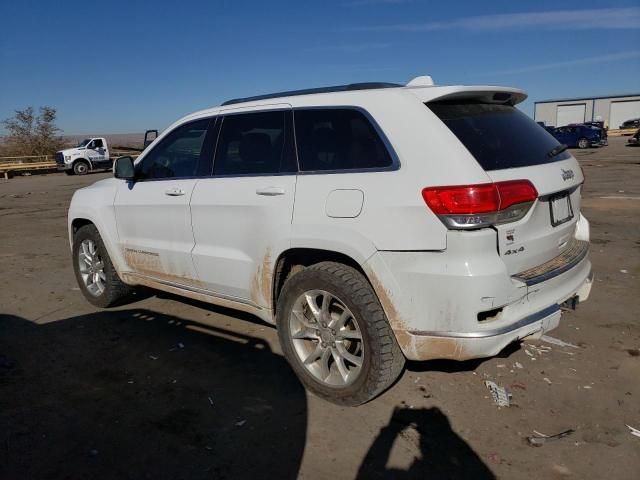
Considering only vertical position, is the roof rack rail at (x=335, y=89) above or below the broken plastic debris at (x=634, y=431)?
above

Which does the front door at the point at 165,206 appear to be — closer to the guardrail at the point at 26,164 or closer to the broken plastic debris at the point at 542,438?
the broken plastic debris at the point at 542,438

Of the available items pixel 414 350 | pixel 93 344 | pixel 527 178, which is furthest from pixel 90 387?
pixel 527 178

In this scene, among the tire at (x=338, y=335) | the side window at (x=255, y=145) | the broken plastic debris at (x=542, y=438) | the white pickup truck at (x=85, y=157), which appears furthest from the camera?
the white pickup truck at (x=85, y=157)

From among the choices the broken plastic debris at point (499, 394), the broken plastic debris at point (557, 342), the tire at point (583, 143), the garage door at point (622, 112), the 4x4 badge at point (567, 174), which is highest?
the garage door at point (622, 112)

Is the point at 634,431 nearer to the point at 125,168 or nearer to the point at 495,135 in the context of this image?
the point at 495,135

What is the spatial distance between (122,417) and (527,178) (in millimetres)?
2791

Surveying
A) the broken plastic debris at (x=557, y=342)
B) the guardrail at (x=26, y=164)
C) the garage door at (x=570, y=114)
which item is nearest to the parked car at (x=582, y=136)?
the guardrail at (x=26, y=164)

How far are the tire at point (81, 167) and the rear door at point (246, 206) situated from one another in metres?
27.3

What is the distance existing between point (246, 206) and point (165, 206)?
1015mm

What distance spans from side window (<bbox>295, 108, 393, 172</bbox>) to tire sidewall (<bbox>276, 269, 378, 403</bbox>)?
2.28ft

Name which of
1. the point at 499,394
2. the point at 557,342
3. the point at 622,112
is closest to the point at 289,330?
the point at 499,394

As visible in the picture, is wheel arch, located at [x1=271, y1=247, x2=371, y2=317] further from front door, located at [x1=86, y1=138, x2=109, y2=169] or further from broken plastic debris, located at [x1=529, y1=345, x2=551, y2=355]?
front door, located at [x1=86, y1=138, x2=109, y2=169]

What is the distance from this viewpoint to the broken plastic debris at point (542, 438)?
2812 millimetres

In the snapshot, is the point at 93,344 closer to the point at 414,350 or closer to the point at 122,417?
the point at 122,417
